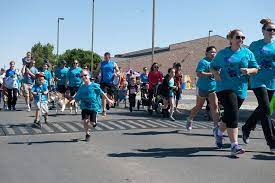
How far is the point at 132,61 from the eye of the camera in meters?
71.2

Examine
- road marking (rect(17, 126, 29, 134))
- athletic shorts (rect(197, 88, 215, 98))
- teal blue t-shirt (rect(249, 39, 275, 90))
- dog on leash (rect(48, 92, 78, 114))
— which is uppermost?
teal blue t-shirt (rect(249, 39, 275, 90))

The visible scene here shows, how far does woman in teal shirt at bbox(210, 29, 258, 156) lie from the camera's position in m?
6.87

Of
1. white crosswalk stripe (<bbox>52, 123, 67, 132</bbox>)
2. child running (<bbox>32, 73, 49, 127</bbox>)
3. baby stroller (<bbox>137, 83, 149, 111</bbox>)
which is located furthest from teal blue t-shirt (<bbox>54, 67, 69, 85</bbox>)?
white crosswalk stripe (<bbox>52, 123, 67, 132</bbox>)

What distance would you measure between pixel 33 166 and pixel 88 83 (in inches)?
121

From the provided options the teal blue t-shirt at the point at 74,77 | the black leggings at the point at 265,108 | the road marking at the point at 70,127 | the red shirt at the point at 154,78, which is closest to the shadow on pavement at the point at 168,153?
the black leggings at the point at 265,108

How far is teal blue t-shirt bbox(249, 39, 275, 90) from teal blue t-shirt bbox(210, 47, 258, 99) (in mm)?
346

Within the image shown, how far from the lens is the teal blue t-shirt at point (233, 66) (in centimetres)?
692

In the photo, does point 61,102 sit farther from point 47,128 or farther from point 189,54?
point 189,54

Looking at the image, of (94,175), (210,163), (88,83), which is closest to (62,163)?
(94,175)

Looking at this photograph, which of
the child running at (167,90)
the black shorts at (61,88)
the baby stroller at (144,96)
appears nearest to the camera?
the child running at (167,90)

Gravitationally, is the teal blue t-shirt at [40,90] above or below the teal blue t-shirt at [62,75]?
below

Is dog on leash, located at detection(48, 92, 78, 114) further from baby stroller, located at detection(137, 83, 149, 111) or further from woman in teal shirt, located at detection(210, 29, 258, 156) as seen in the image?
woman in teal shirt, located at detection(210, 29, 258, 156)

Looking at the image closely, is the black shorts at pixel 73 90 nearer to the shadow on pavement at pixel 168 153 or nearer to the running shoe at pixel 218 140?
the shadow on pavement at pixel 168 153

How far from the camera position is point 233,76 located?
696 centimetres
